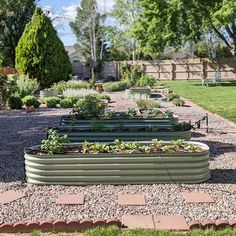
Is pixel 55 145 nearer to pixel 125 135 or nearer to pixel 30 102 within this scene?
pixel 125 135

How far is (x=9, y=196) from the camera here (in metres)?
4.47

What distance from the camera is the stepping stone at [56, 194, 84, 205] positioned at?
4.23 meters

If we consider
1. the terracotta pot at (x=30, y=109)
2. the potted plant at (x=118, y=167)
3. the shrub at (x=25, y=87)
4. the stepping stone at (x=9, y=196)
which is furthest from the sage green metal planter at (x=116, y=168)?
the shrub at (x=25, y=87)

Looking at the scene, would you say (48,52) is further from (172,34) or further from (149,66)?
(149,66)

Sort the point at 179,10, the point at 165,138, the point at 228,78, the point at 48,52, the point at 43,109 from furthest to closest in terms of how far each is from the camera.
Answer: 1. the point at 228,78
2. the point at 179,10
3. the point at 48,52
4. the point at 43,109
5. the point at 165,138

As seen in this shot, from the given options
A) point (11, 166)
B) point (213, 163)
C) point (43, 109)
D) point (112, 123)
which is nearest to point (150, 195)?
point (213, 163)

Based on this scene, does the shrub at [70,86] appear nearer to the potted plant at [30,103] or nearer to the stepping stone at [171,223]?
the potted plant at [30,103]

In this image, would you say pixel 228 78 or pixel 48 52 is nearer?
pixel 48 52

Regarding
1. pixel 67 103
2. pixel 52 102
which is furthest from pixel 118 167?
pixel 52 102

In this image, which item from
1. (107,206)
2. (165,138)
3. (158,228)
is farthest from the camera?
(165,138)

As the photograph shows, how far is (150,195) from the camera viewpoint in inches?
177

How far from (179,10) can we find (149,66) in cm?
881

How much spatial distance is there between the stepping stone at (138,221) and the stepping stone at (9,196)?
1.27 m

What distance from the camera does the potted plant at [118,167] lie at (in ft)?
15.6
